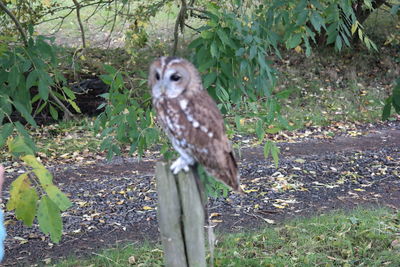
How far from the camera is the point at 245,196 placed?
6699 mm

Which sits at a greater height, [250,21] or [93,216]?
[250,21]

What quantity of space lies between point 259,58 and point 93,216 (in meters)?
3.57

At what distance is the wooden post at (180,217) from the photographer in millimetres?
2273

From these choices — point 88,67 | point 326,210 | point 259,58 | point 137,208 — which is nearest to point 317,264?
point 326,210

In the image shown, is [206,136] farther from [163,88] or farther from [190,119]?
[163,88]

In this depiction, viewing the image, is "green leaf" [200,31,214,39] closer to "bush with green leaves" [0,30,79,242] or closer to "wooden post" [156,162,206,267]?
"bush with green leaves" [0,30,79,242]

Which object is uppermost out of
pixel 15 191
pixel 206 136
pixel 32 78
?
pixel 32 78

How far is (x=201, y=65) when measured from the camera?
3545mm

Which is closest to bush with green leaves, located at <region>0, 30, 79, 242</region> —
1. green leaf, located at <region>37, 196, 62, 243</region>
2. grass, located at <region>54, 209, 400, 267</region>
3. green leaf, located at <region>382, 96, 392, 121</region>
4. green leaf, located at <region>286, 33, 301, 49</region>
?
green leaf, located at <region>37, 196, 62, 243</region>

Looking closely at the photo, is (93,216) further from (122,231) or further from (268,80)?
(268,80)

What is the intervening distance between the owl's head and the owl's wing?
0.05m

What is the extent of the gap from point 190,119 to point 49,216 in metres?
0.74

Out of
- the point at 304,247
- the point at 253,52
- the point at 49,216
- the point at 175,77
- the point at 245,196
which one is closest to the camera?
the point at 49,216

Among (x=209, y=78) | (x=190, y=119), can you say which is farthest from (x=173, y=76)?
(x=209, y=78)
